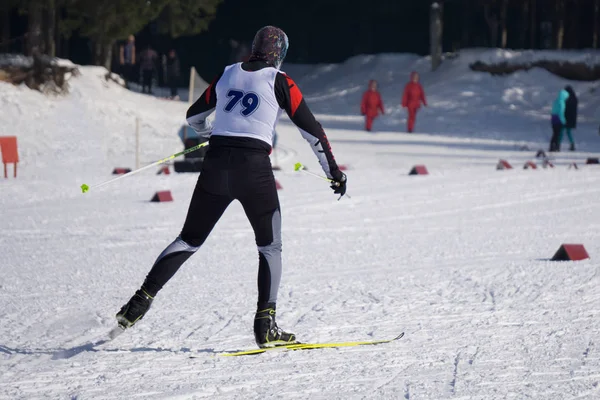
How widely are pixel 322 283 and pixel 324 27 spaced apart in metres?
32.9

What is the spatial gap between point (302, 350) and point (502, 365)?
105cm

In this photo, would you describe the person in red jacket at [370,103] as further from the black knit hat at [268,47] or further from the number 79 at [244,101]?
the number 79 at [244,101]

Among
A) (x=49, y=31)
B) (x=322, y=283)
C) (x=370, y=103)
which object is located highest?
(x=322, y=283)

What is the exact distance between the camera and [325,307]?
689 cm

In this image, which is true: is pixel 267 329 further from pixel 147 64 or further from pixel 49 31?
pixel 147 64

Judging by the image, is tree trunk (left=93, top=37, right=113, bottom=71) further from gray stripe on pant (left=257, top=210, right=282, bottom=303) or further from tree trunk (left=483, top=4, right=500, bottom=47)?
gray stripe on pant (left=257, top=210, right=282, bottom=303)

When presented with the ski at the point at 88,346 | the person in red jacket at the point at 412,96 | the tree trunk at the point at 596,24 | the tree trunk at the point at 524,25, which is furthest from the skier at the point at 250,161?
the tree trunk at the point at 524,25

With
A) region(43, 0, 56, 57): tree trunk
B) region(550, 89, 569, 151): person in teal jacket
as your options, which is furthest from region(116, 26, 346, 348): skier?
region(43, 0, 56, 57): tree trunk

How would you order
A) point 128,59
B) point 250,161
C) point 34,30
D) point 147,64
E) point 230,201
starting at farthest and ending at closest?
1. point 147,64
2. point 128,59
3. point 34,30
4. point 230,201
5. point 250,161

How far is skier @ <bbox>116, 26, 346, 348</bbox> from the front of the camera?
5379 mm

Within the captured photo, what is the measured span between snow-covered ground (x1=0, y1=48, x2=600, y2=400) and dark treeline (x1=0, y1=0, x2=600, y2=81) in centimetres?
905

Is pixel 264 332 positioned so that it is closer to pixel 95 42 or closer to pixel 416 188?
pixel 416 188

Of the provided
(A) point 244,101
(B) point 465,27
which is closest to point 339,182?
(A) point 244,101

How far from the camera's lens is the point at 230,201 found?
548 cm
